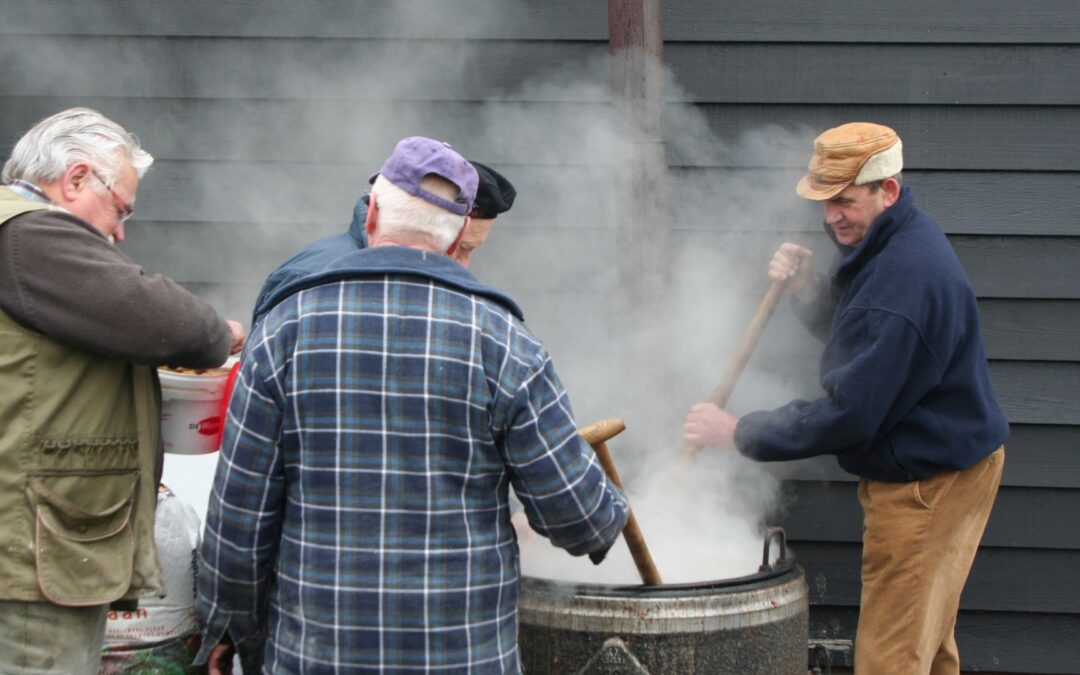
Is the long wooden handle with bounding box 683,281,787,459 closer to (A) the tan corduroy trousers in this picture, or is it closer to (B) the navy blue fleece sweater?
(B) the navy blue fleece sweater

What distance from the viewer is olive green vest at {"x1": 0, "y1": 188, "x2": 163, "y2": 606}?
6.18 feet

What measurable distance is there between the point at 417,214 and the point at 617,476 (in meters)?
0.75

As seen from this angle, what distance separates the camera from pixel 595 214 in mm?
3410

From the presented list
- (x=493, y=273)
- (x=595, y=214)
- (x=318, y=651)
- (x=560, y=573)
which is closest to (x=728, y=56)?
(x=595, y=214)

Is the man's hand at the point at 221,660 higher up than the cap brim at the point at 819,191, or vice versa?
the cap brim at the point at 819,191

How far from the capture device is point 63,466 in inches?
75.3

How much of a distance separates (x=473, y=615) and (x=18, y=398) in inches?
36.2

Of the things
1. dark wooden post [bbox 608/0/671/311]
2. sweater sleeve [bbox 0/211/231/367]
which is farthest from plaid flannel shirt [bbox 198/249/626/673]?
dark wooden post [bbox 608/0/671/311]

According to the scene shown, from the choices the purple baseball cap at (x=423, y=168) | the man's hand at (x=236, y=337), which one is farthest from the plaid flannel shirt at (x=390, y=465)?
the man's hand at (x=236, y=337)

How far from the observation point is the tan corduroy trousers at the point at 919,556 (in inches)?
103

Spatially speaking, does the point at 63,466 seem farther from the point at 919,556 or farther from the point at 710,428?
the point at 919,556

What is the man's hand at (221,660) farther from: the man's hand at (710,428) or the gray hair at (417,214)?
the man's hand at (710,428)

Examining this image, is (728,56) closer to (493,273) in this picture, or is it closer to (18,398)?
(493,273)

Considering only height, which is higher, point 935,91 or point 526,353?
point 935,91
